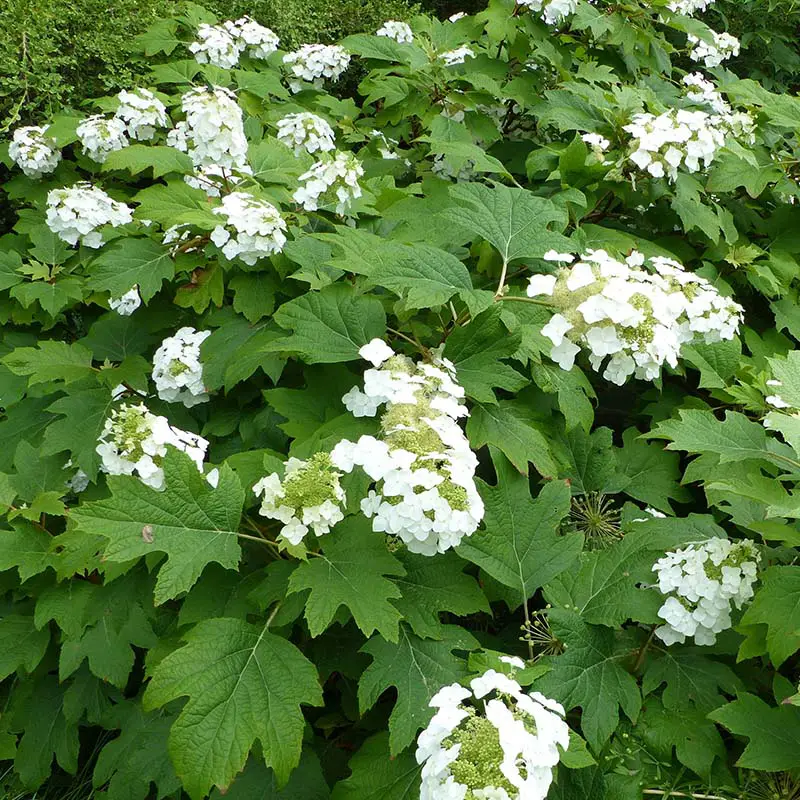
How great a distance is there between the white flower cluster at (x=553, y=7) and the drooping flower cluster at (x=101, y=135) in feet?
5.98

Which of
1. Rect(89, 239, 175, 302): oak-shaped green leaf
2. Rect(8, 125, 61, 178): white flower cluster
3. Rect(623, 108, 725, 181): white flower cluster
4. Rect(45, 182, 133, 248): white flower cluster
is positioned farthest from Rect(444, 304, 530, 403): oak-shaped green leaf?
Rect(8, 125, 61, 178): white flower cluster

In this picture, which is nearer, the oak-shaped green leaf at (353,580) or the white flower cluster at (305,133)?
the oak-shaped green leaf at (353,580)

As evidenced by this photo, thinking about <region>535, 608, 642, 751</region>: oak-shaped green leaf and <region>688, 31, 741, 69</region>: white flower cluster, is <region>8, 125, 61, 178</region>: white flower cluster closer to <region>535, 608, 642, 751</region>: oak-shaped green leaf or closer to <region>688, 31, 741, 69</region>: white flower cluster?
<region>535, 608, 642, 751</region>: oak-shaped green leaf

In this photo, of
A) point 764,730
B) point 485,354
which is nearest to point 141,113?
point 485,354

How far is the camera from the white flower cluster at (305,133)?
3164 mm

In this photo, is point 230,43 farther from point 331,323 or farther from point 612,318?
point 612,318

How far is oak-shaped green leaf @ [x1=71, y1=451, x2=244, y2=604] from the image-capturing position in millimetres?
1587

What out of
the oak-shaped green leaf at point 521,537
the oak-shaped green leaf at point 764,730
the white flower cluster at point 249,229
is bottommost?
the oak-shaped green leaf at point 764,730

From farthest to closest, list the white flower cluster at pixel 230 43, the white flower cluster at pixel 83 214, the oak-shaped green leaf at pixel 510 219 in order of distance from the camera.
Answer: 1. the white flower cluster at pixel 230 43
2. the white flower cluster at pixel 83 214
3. the oak-shaped green leaf at pixel 510 219

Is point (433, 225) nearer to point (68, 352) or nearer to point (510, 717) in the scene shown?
point (68, 352)

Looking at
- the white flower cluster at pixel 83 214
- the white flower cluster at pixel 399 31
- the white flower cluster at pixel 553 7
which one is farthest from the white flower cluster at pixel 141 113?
the white flower cluster at pixel 399 31

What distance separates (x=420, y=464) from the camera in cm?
147

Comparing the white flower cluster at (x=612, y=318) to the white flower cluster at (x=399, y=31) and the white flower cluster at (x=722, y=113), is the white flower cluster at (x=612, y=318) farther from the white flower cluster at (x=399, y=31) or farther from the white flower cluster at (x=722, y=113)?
the white flower cluster at (x=399, y=31)

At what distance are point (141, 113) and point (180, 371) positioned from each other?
1.49 m
